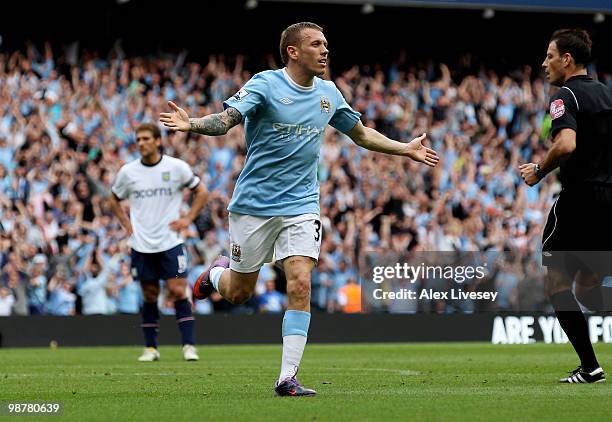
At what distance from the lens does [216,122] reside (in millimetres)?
7609

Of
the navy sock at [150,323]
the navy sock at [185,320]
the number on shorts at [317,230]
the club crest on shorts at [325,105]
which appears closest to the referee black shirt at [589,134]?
the club crest on shorts at [325,105]

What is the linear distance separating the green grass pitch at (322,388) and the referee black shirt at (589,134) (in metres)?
1.57

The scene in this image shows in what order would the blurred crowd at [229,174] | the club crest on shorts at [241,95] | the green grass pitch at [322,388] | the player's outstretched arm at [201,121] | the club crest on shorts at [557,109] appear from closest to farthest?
the green grass pitch at [322,388] < the player's outstretched arm at [201,121] < the club crest on shorts at [241,95] < the club crest on shorts at [557,109] < the blurred crowd at [229,174]

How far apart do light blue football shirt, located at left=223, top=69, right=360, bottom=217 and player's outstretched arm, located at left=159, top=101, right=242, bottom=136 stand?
367mm

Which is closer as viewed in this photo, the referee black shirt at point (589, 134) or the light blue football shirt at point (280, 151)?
the light blue football shirt at point (280, 151)

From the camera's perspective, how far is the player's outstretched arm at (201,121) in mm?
7398

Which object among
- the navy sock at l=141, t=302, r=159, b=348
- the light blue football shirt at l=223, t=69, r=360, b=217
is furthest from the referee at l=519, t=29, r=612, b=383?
the navy sock at l=141, t=302, r=159, b=348

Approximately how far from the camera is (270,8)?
26703 mm

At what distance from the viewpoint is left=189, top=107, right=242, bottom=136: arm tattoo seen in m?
7.49

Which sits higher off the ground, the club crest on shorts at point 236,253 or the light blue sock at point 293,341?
the club crest on shorts at point 236,253

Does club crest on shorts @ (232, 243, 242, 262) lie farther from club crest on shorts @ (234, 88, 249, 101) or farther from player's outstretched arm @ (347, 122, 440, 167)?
player's outstretched arm @ (347, 122, 440, 167)

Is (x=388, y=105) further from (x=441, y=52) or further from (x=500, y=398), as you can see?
(x=500, y=398)

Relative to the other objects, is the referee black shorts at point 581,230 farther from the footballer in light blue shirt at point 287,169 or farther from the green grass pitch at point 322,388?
the footballer in light blue shirt at point 287,169

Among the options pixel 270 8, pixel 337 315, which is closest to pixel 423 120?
pixel 270 8
